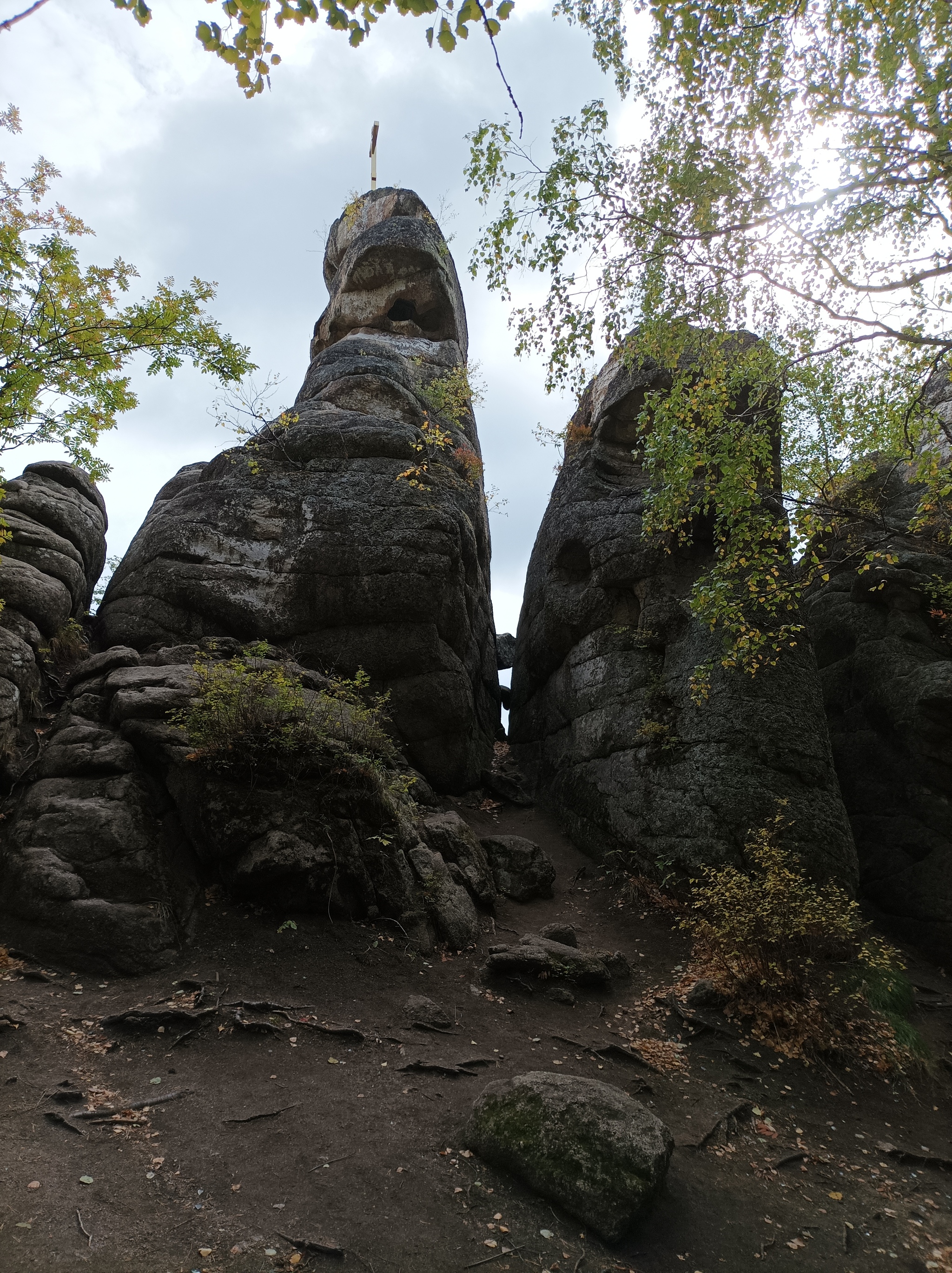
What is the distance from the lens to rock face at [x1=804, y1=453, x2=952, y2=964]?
1283 centimetres

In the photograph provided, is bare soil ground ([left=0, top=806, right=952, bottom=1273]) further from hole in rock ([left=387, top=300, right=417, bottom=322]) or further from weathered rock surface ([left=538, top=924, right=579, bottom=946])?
hole in rock ([left=387, top=300, right=417, bottom=322])

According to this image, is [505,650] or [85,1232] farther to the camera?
[505,650]

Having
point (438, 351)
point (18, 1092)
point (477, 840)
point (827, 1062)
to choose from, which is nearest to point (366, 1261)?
point (18, 1092)

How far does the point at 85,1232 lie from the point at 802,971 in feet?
26.2

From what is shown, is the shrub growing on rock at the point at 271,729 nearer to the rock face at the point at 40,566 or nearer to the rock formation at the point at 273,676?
the rock formation at the point at 273,676

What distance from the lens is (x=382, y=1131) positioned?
228 inches

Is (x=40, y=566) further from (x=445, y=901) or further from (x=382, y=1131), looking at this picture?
(x=382, y=1131)

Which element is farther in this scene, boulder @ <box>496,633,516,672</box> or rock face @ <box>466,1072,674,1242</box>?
boulder @ <box>496,633,516,672</box>

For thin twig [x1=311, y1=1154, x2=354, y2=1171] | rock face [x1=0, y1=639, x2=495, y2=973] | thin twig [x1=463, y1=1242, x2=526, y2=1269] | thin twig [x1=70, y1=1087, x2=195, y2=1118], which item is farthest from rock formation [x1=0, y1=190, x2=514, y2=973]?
thin twig [x1=463, y1=1242, x2=526, y2=1269]

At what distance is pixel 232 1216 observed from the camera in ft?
15.0

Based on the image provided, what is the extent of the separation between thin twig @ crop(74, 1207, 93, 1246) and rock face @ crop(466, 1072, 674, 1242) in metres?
2.79

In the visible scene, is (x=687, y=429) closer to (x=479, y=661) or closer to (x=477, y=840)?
(x=477, y=840)

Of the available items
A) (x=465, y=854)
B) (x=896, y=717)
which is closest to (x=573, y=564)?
(x=896, y=717)

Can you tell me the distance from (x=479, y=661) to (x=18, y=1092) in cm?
1489
